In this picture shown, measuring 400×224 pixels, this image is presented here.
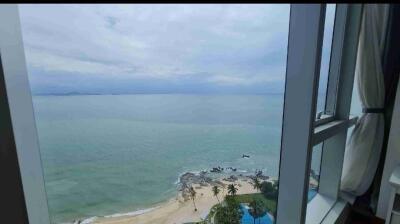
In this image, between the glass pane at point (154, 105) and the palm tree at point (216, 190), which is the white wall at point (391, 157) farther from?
the palm tree at point (216, 190)

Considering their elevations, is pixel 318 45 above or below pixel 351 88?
above

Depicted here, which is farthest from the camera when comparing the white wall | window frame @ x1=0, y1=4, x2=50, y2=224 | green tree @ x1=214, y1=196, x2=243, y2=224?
the white wall

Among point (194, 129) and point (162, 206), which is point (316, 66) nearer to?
point (194, 129)

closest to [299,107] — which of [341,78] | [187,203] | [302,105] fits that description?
[302,105]

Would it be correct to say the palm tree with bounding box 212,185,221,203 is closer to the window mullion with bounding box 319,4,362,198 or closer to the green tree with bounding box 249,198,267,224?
the green tree with bounding box 249,198,267,224

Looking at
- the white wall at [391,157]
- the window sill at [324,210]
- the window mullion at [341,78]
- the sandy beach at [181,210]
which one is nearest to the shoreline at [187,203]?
the sandy beach at [181,210]

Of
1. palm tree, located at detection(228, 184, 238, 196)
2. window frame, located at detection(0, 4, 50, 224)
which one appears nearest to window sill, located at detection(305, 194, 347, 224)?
palm tree, located at detection(228, 184, 238, 196)

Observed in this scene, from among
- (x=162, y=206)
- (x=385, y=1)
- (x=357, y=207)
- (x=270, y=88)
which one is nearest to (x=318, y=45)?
(x=270, y=88)
